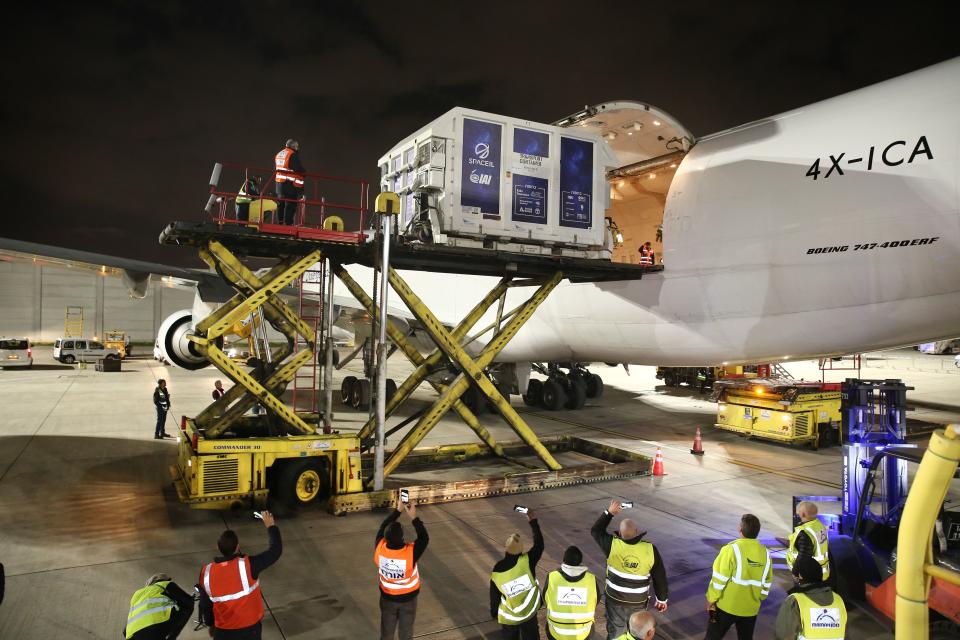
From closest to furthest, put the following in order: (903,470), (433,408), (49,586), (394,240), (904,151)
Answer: (49,586), (903,470), (904,151), (394,240), (433,408)

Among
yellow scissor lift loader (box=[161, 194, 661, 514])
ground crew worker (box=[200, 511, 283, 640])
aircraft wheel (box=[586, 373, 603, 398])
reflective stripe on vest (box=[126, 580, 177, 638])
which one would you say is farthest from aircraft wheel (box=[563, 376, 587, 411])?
reflective stripe on vest (box=[126, 580, 177, 638])

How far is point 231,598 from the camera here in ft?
14.6

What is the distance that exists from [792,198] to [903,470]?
15.0 feet

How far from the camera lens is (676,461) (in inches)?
508

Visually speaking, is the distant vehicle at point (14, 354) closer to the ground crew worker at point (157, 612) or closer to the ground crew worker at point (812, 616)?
the ground crew worker at point (157, 612)

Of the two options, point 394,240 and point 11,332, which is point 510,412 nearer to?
point 394,240

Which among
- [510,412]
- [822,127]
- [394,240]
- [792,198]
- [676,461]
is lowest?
[676,461]

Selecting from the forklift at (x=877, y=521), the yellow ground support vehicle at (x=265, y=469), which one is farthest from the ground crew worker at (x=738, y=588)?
the yellow ground support vehicle at (x=265, y=469)

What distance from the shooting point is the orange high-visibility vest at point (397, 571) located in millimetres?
4820

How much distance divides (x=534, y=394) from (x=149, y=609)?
17.7 m

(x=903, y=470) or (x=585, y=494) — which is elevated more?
(x=903, y=470)

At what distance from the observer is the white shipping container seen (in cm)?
974

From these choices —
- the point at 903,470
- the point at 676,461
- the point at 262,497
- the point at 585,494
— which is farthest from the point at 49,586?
the point at 676,461

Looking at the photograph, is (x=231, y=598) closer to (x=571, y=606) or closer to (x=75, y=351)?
(x=571, y=606)
